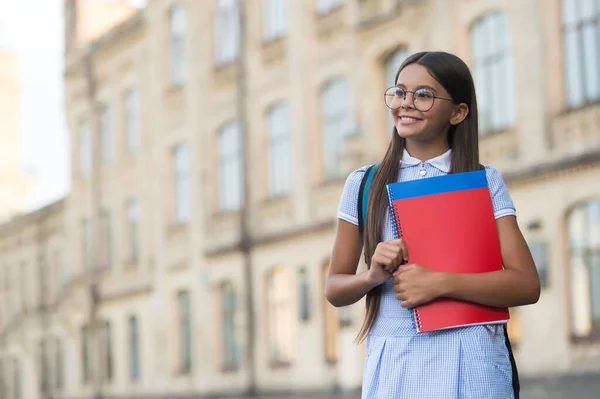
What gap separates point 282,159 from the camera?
26.9 m

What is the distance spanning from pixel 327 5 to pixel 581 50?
8153mm

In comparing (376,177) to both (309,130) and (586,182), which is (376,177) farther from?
(309,130)

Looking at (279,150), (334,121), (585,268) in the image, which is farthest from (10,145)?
(585,268)

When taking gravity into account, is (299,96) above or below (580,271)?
above

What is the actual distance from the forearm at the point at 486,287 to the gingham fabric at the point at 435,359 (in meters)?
0.09

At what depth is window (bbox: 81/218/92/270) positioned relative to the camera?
1481 inches

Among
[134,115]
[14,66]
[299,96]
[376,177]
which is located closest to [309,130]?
[299,96]

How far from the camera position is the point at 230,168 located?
29031 mm

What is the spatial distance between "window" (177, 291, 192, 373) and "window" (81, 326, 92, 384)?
6555 millimetres

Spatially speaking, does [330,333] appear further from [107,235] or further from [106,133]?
[106,133]

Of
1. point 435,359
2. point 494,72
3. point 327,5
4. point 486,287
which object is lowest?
point 435,359

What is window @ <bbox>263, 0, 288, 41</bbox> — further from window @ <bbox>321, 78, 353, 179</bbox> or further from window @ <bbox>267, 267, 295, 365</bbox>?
window @ <bbox>267, 267, 295, 365</bbox>

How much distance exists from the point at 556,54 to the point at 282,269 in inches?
385

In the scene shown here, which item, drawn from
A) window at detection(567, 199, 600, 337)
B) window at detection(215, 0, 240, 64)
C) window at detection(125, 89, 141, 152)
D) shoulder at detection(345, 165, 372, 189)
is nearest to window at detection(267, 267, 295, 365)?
window at detection(215, 0, 240, 64)
